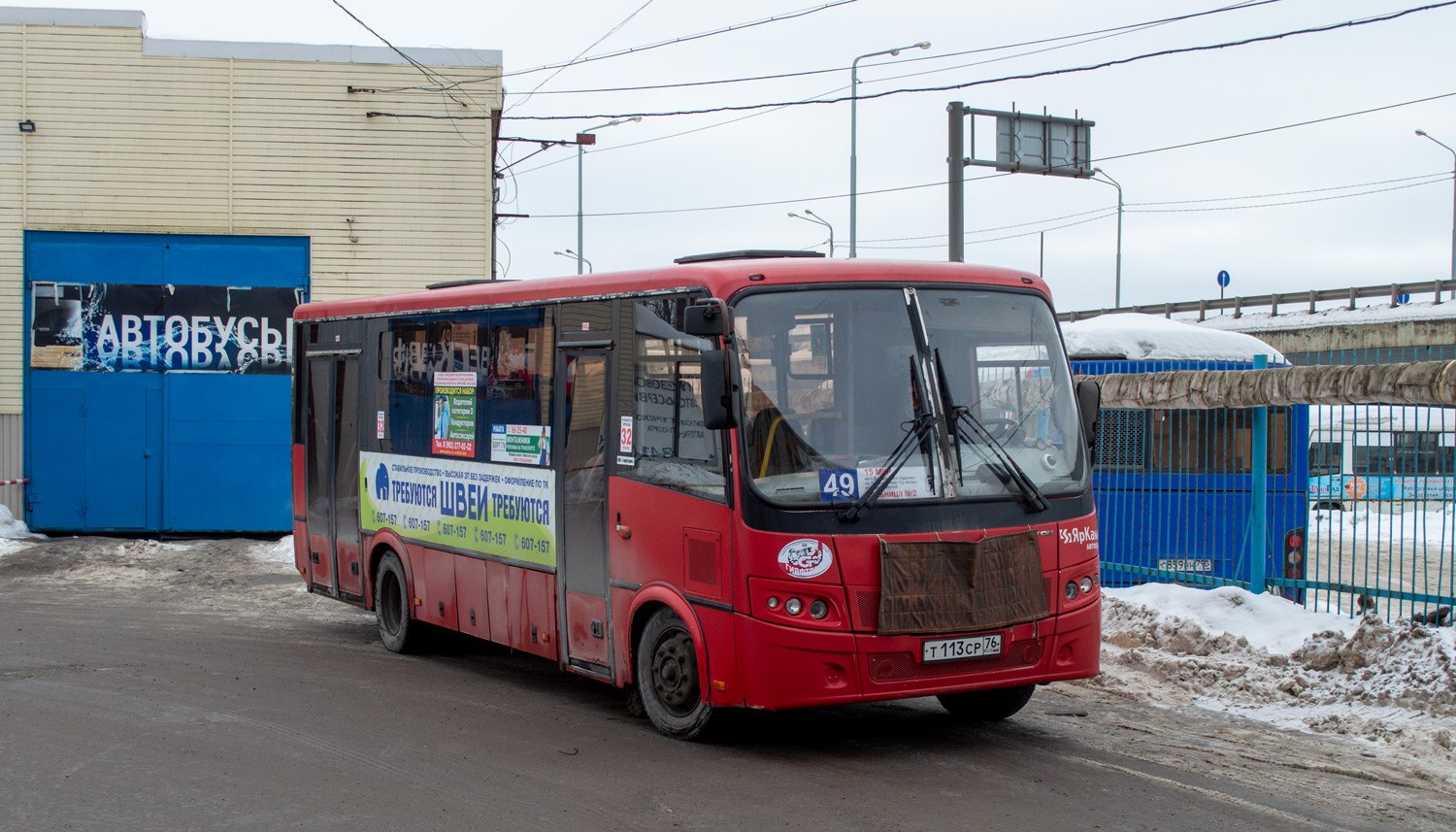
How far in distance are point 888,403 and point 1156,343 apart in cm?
800

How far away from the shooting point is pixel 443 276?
19.7 meters

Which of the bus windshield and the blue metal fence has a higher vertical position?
the bus windshield

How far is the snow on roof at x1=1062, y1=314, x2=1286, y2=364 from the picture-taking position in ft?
46.0

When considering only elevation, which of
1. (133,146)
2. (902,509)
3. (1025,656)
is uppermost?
(133,146)

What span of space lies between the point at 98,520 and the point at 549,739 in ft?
45.1

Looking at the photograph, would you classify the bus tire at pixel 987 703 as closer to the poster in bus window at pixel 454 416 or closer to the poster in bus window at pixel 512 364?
the poster in bus window at pixel 512 364

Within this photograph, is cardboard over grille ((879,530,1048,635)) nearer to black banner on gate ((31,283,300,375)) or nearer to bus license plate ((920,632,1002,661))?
bus license plate ((920,632,1002,661))

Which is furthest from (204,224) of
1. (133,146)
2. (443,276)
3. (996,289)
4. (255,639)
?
(996,289)

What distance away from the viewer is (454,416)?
32.7 ft

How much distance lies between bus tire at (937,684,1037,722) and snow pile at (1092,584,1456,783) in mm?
1278

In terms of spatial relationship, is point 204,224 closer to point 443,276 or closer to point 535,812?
point 443,276

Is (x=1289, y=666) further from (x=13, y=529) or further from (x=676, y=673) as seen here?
(x=13, y=529)

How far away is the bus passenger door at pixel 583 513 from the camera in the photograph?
8.16 meters

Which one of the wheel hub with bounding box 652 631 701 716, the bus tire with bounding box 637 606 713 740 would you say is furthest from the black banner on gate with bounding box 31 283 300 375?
the wheel hub with bounding box 652 631 701 716
